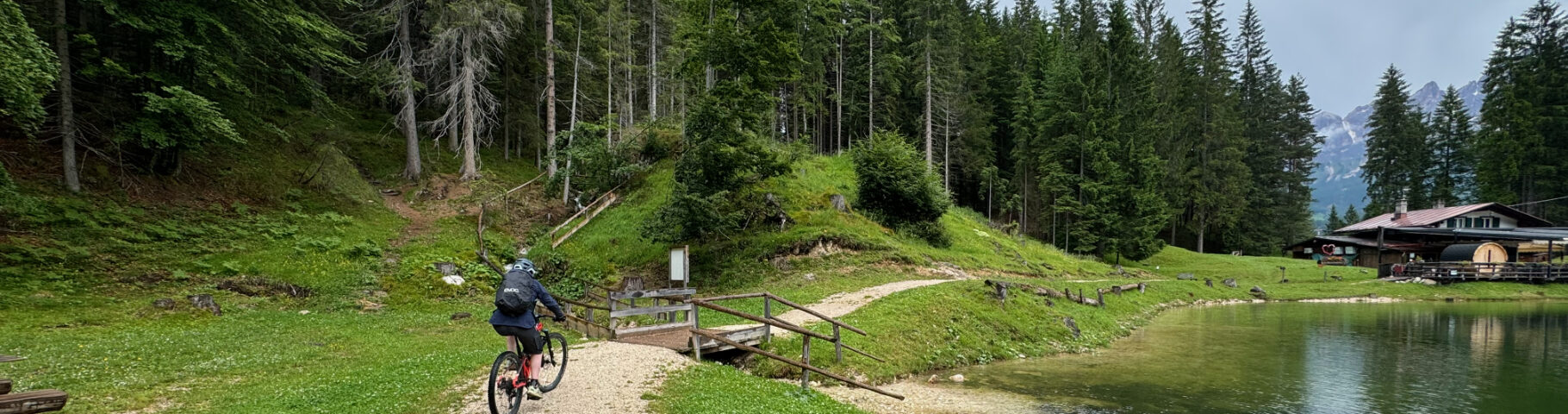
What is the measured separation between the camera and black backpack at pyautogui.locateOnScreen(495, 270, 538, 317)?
7949mm

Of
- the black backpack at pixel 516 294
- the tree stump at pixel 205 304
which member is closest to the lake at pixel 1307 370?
the black backpack at pixel 516 294

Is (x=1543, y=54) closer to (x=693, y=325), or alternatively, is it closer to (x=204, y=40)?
(x=693, y=325)

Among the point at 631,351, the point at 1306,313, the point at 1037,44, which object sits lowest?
the point at 1306,313

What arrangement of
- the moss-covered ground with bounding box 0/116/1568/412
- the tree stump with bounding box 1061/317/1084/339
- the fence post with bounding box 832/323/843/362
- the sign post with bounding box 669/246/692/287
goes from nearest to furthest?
the moss-covered ground with bounding box 0/116/1568/412 → the fence post with bounding box 832/323/843/362 → the tree stump with bounding box 1061/317/1084/339 → the sign post with bounding box 669/246/692/287

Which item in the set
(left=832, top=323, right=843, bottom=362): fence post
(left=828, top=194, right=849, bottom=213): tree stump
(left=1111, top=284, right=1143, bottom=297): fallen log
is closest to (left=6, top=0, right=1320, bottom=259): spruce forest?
(left=828, top=194, right=849, bottom=213): tree stump

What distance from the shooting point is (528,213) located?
106ft

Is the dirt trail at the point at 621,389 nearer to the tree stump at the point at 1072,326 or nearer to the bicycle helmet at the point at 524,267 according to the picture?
the bicycle helmet at the point at 524,267

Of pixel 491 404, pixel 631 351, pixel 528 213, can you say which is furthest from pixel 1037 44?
pixel 491 404

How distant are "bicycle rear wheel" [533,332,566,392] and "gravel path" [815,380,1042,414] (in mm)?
4807

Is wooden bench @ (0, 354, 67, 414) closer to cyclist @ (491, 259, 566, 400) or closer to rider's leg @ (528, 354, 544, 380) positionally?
cyclist @ (491, 259, 566, 400)

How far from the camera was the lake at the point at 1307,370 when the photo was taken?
1268 centimetres

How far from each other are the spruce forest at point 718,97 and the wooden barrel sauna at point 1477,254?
15568 mm

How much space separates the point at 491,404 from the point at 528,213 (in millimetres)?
26609

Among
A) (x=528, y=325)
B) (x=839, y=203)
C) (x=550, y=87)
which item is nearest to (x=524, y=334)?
(x=528, y=325)
